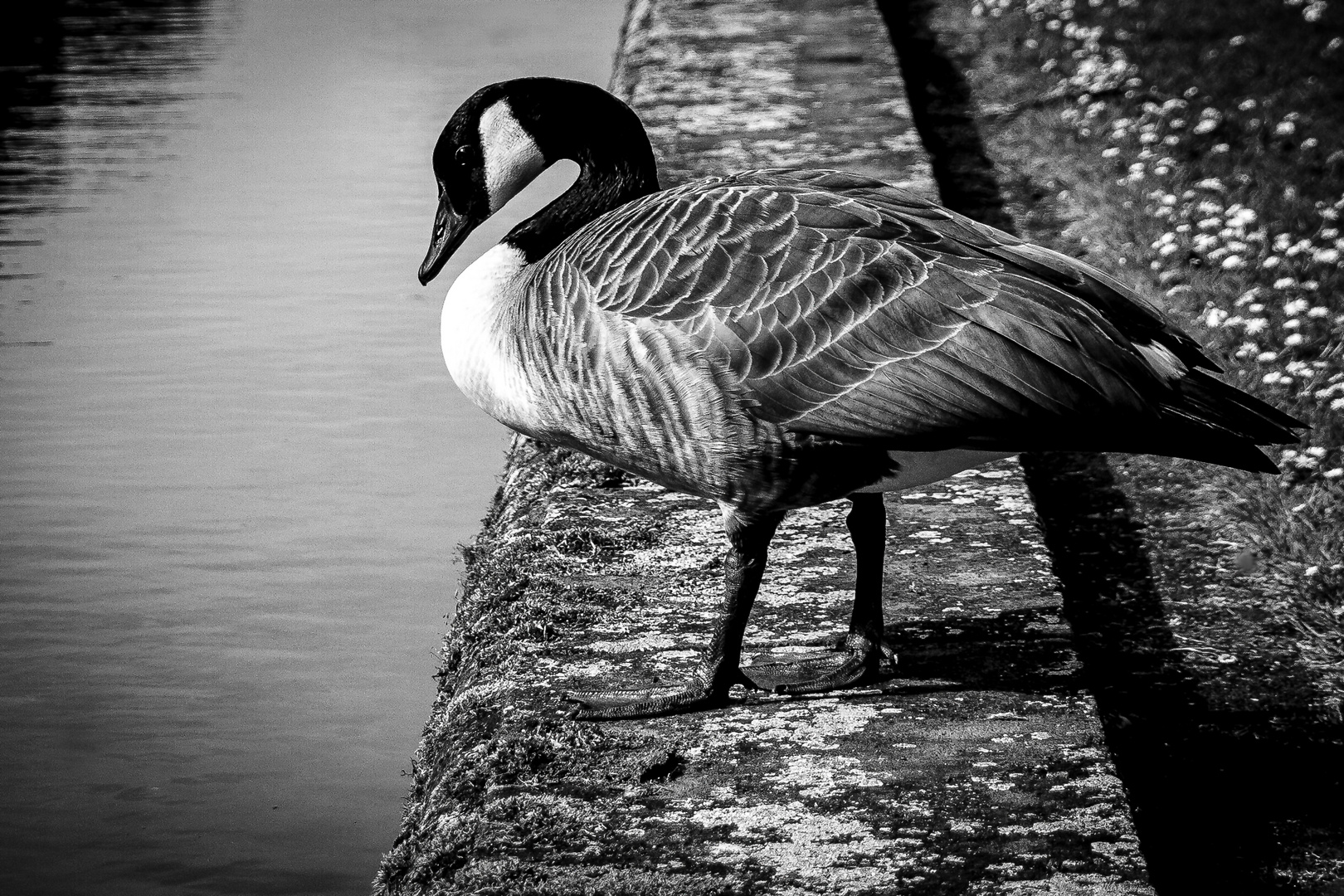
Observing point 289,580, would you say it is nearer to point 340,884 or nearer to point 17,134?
point 340,884

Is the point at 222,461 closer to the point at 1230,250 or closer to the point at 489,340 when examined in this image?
the point at 489,340

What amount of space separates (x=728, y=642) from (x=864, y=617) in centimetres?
36

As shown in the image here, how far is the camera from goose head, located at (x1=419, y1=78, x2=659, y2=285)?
3.57 meters

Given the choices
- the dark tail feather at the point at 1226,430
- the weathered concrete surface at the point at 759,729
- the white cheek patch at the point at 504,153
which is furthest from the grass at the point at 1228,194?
the white cheek patch at the point at 504,153

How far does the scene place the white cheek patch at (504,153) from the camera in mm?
3582

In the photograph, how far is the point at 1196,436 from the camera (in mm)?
2850

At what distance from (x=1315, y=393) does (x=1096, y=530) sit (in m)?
1.11

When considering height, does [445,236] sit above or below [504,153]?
below

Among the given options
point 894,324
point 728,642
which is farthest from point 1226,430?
point 728,642

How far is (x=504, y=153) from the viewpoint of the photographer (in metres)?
3.62

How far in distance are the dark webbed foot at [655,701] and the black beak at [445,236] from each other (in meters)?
1.25

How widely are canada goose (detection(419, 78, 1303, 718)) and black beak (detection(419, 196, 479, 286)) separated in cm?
44

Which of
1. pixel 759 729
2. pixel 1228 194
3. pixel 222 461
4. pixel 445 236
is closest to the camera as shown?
pixel 759 729

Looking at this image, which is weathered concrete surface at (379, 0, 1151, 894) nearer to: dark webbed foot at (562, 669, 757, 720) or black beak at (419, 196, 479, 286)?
dark webbed foot at (562, 669, 757, 720)
